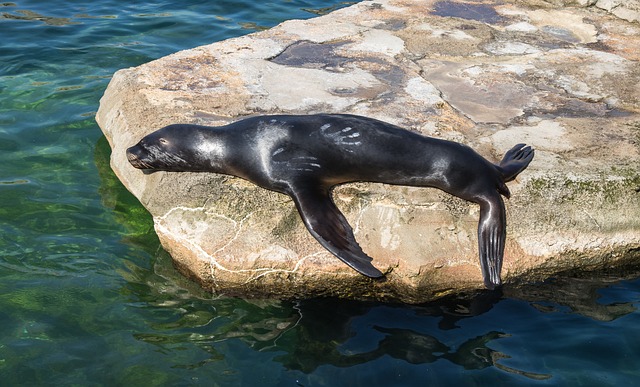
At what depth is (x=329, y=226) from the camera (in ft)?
15.4

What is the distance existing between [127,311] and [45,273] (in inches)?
29.6

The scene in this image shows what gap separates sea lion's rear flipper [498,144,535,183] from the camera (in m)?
4.98

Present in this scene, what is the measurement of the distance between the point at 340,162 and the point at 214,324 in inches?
52.4

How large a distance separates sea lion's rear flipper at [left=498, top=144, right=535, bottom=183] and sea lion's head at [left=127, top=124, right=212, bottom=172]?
2051 millimetres

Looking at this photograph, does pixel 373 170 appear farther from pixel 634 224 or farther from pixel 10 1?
pixel 10 1

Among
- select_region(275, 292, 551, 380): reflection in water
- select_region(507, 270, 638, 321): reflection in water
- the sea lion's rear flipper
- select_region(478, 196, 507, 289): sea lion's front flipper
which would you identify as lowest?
select_region(275, 292, 551, 380): reflection in water

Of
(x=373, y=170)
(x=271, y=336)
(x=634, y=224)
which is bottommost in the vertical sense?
(x=271, y=336)

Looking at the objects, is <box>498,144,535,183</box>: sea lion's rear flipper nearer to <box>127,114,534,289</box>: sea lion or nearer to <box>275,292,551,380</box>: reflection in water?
<box>127,114,534,289</box>: sea lion

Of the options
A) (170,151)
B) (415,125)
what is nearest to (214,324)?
(170,151)

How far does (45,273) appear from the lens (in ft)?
16.7

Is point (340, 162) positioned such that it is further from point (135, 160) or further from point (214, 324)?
point (135, 160)

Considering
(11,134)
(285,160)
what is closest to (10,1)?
(11,134)

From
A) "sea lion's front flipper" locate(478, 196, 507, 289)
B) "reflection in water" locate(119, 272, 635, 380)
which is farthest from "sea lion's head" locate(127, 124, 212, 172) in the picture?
"sea lion's front flipper" locate(478, 196, 507, 289)

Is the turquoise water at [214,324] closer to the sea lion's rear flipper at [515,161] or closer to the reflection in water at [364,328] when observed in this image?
the reflection in water at [364,328]
